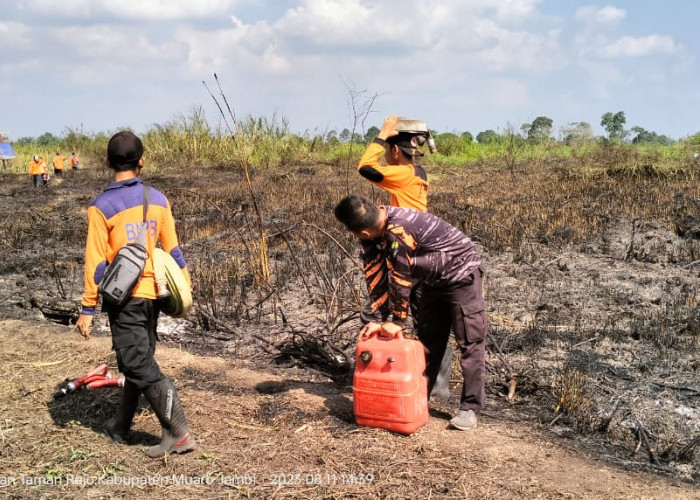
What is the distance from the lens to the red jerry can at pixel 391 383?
138 inches

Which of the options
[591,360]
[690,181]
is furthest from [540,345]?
[690,181]

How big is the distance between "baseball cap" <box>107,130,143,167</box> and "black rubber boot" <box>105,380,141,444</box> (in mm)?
1151

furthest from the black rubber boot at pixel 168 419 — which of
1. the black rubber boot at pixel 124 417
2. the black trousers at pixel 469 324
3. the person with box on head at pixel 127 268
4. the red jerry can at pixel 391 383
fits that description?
the black trousers at pixel 469 324

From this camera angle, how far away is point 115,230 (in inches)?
129

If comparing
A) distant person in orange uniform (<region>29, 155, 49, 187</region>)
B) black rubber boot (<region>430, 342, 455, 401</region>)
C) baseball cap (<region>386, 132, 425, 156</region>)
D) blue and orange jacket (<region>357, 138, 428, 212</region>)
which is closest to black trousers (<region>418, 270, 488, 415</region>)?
black rubber boot (<region>430, 342, 455, 401</region>)

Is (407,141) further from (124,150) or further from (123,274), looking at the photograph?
(123,274)

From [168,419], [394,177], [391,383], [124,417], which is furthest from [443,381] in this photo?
[124,417]

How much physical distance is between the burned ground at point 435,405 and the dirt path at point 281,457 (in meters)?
0.01

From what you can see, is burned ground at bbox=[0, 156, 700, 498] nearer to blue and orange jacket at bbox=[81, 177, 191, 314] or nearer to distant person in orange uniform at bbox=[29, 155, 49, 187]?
blue and orange jacket at bbox=[81, 177, 191, 314]

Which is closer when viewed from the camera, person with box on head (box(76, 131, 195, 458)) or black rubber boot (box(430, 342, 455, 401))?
person with box on head (box(76, 131, 195, 458))

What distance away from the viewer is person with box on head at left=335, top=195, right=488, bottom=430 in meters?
3.44

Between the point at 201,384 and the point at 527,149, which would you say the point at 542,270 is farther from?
the point at 527,149

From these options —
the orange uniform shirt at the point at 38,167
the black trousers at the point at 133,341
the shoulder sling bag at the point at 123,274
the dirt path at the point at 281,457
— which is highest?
the orange uniform shirt at the point at 38,167

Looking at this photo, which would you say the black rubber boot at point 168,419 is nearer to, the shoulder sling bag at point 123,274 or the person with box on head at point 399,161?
the shoulder sling bag at point 123,274
